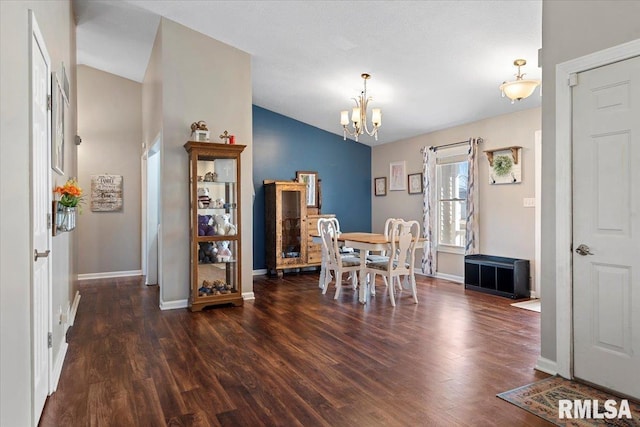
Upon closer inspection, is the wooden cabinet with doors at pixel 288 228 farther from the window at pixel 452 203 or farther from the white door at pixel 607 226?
the white door at pixel 607 226

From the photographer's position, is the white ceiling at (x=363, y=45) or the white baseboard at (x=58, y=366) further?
the white ceiling at (x=363, y=45)

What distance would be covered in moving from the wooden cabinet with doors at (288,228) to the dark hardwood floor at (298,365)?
207cm

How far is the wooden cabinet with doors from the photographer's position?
6988 millimetres

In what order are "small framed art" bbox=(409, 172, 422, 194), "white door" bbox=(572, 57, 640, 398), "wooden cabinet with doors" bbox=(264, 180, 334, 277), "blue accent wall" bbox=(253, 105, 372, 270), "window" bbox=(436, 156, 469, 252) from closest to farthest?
"white door" bbox=(572, 57, 640, 398) → "window" bbox=(436, 156, 469, 252) → "wooden cabinet with doors" bbox=(264, 180, 334, 277) → "small framed art" bbox=(409, 172, 422, 194) → "blue accent wall" bbox=(253, 105, 372, 270)

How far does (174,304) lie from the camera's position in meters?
4.76

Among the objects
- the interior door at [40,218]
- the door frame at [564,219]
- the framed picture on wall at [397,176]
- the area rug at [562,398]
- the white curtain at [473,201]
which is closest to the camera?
the interior door at [40,218]

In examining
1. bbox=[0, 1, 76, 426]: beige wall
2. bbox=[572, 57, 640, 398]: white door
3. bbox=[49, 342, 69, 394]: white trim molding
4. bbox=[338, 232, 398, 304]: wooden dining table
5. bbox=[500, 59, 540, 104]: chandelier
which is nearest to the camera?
bbox=[0, 1, 76, 426]: beige wall

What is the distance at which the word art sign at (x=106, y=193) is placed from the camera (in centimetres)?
679

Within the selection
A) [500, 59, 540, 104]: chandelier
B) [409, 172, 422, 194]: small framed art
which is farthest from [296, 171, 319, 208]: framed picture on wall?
[500, 59, 540, 104]: chandelier

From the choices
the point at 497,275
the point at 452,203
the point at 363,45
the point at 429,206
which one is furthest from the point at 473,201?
the point at 363,45

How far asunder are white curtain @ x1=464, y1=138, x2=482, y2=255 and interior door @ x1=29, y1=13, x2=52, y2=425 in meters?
5.33

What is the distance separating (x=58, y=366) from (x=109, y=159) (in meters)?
4.83

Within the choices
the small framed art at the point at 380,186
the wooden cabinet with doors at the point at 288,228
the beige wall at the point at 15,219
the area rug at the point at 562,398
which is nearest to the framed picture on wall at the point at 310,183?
the wooden cabinet with doors at the point at 288,228

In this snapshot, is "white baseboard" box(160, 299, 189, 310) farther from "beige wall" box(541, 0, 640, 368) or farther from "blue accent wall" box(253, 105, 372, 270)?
"beige wall" box(541, 0, 640, 368)
